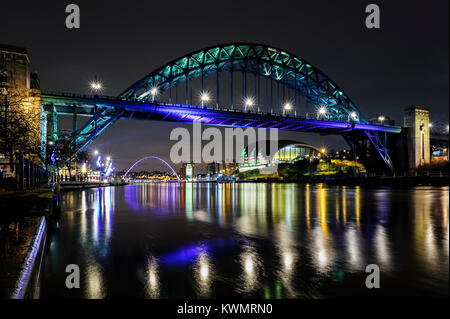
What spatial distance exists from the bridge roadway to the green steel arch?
260 centimetres

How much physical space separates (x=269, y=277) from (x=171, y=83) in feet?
166

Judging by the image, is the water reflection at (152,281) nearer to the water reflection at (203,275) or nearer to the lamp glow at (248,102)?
the water reflection at (203,275)

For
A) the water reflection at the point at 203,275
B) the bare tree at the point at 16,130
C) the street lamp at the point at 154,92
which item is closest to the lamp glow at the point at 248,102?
the street lamp at the point at 154,92

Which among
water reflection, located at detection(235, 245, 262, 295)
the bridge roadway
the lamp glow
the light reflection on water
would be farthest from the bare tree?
the lamp glow

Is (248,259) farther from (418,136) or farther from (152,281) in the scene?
(418,136)

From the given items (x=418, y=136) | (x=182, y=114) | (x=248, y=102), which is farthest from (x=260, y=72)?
(x=418, y=136)

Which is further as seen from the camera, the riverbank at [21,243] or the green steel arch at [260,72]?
the green steel arch at [260,72]

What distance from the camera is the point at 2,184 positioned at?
57.0 ft

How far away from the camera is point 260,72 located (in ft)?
206

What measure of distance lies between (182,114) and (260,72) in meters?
20.8

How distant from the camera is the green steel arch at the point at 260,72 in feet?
168

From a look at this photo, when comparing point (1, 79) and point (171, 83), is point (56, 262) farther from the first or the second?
point (171, 83)

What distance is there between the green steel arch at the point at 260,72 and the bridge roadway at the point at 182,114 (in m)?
2.60

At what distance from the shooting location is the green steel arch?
168ft
